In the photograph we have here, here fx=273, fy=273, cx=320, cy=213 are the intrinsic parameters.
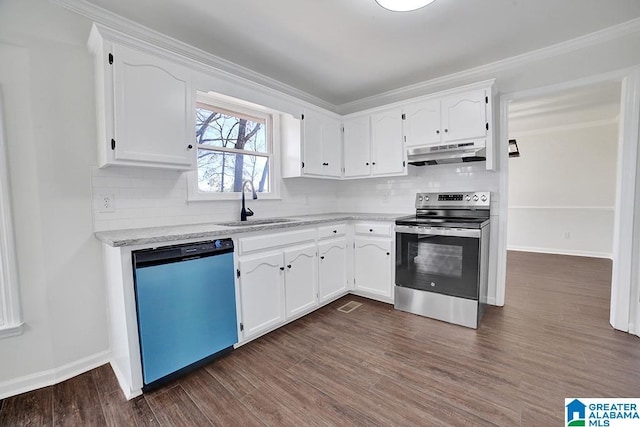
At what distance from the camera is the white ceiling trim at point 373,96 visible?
6.53 ft

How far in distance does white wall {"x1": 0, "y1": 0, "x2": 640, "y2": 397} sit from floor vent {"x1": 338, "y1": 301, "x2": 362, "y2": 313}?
1.97m

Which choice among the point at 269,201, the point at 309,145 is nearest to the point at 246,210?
the point at 269,201

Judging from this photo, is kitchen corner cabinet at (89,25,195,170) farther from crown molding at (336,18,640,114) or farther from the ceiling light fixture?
crown molding at (336,18,640,114)

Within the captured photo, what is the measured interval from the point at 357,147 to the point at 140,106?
2.36m

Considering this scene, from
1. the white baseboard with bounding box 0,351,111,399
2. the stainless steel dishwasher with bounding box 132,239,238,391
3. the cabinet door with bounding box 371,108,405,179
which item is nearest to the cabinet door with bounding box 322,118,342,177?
the cabinet door with bounding box 371,108,405,179

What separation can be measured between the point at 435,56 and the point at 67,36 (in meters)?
2.99

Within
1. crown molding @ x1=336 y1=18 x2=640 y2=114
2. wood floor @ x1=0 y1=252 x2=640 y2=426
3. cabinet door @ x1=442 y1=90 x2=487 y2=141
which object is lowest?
wood floor @ x1=0 y1=252 x2=640 y2=426

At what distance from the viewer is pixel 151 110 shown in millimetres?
1912

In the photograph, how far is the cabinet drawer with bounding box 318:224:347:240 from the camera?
9.36ft

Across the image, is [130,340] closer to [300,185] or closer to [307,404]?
[307,404]

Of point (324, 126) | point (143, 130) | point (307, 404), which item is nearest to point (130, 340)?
point (307, 404)

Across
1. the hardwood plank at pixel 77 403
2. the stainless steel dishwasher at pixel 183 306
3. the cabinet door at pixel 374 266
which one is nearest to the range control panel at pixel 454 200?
the cabinet door at pixel 374 266

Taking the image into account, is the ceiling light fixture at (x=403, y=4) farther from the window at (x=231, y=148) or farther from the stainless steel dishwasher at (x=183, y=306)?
the stainless steel dishwasher at (x=183, y=306)

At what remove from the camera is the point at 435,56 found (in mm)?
2680
